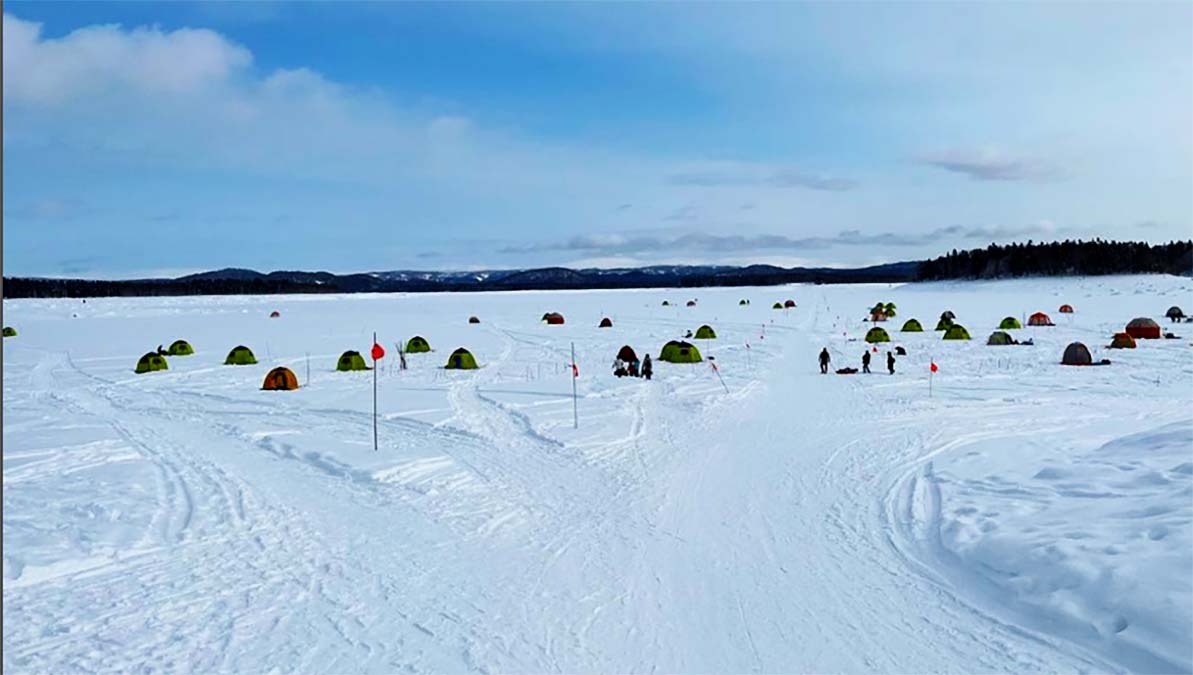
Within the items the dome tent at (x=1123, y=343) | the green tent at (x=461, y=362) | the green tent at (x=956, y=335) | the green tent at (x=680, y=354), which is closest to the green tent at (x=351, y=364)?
the green tent at (x=461, y=362)

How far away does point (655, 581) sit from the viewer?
7441 mm

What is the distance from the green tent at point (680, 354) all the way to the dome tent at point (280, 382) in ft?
41.9

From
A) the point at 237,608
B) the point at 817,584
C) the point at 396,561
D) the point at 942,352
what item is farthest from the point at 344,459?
the point at 942,352

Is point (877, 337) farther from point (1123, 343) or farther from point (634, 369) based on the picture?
point (634, 369)

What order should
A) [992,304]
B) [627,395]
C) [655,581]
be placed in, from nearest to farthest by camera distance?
[655,581] < [627,395] < [992,304]

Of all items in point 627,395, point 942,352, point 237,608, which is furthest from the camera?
point 942,352

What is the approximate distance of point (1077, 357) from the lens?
87.0 ft

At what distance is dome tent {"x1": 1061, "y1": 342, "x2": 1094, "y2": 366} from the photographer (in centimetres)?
2641

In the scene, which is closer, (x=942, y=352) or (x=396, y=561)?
(x=396, y=561)

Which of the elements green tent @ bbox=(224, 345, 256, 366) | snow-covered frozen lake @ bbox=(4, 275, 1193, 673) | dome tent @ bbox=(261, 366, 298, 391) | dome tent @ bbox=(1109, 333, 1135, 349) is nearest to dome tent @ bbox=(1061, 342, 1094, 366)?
snow-covered frozen lake @ bbox=(4, 275, 1193, 673)

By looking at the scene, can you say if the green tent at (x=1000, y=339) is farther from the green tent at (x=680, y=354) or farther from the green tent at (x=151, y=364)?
the green tent at (x=151, y=364)

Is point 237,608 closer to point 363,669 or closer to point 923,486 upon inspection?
point 363,669

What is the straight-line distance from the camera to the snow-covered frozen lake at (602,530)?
20.2ft

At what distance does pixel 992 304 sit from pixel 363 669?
A: 234 feet
